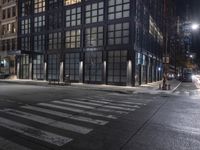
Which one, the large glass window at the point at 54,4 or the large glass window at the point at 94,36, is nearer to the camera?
the large glass window at the point at 94,36

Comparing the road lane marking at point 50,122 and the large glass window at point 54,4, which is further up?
the large glass window at point 54,4

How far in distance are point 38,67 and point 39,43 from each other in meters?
4.72

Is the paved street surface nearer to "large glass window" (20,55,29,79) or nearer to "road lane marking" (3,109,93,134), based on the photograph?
"road lane marking" (3,109,93,134)

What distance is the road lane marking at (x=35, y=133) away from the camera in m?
6.55

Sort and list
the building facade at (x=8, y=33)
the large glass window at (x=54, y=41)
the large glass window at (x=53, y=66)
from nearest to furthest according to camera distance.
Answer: the large glass window at (x=53, y=66)
the large glass window at (x=54, y=41)
the building facade at (x=8, y=33)

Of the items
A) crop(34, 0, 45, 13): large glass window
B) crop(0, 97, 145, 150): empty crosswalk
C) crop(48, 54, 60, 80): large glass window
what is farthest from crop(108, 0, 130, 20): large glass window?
crop(0, 97, 145, 150): empty crosswalk

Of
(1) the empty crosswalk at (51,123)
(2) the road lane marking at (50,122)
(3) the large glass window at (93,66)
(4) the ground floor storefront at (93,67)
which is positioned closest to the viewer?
(1) the empty crosswalk at (51,123)

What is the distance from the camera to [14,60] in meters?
51.4

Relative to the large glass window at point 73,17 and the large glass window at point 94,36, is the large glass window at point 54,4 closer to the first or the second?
the large glass window at point 73,17

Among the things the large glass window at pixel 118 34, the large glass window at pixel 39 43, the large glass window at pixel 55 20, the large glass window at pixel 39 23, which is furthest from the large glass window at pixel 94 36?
the large glass window at pixel 39 23

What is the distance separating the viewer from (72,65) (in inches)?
1588

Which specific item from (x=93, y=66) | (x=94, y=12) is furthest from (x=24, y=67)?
(x=94, y=12)

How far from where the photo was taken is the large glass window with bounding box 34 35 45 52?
45250 millimetres

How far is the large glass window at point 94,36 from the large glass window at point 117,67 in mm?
2969
